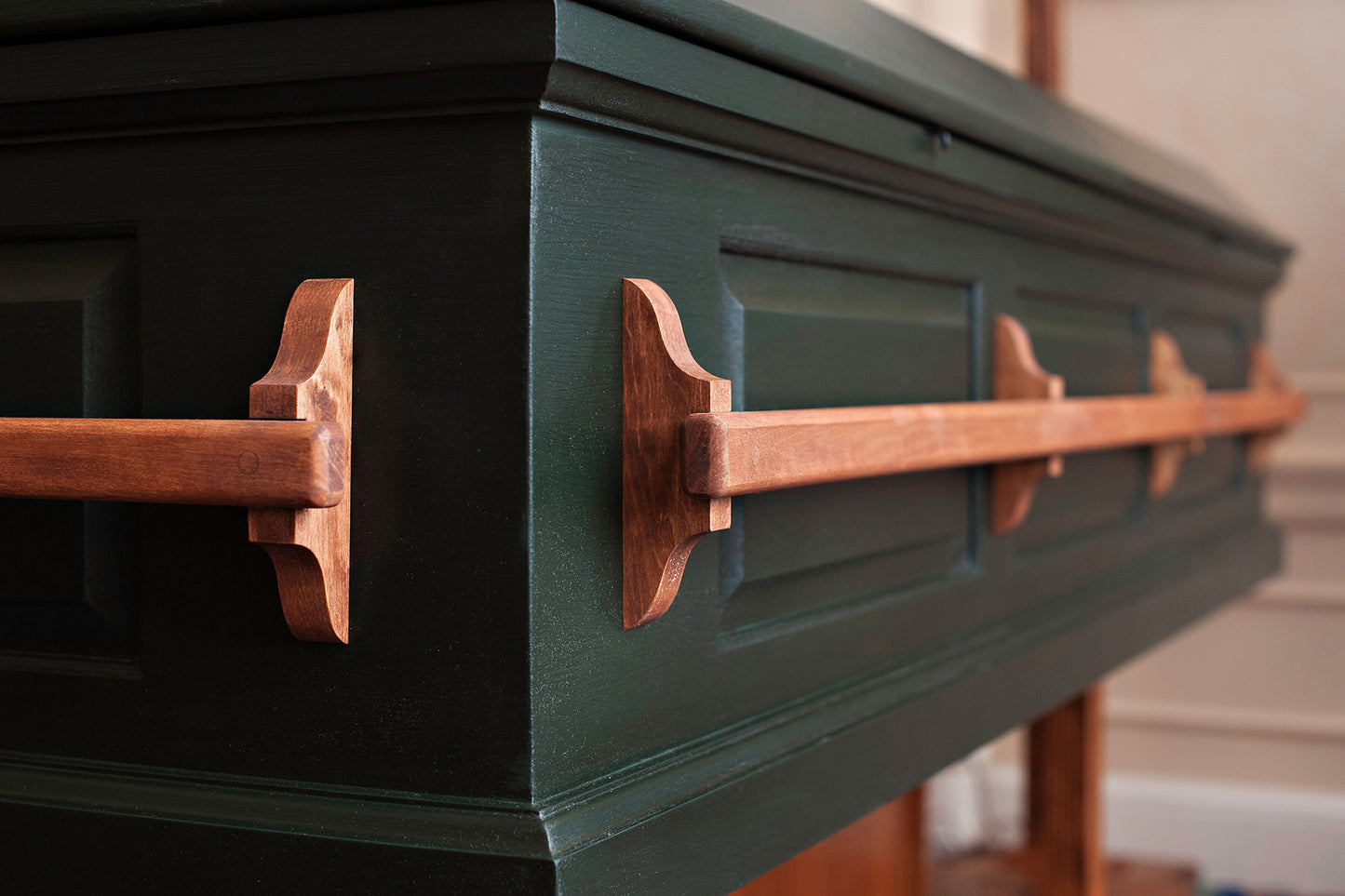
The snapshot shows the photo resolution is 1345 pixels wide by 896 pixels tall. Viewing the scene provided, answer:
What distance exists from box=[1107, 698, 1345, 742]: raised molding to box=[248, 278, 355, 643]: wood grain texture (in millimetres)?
2275

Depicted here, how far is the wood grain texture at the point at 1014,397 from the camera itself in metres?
0.89

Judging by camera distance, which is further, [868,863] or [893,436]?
[868,863]

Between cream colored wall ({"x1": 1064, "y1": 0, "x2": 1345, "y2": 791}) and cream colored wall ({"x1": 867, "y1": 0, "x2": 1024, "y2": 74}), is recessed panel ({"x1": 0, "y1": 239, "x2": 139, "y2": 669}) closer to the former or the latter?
cream colored wall ({"x1": 867, "y1": 0, "x2": 1024, "y2": 74})

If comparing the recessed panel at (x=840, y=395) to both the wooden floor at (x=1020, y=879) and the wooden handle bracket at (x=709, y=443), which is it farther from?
the wooden floor at (x=1020, y=879)

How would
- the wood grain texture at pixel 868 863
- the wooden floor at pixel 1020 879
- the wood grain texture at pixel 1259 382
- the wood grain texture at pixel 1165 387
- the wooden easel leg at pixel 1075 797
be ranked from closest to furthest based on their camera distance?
the wood grain texture at pixel 1165 387
the wood grain texture at pixel 868 863
the wood grain texture at pixel 1259 382
the wooden easel leg at pixel 1075 797
the wooden floor at pixel 1020 879

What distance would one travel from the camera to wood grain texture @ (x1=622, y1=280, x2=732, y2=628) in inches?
20.2

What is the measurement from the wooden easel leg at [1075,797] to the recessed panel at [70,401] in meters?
1.60

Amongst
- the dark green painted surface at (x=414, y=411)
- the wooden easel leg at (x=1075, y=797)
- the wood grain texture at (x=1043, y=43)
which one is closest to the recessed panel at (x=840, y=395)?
the dark green painted surface at (x=414, y=411)

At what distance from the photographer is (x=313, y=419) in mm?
460

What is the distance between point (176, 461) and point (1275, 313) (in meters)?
2.32

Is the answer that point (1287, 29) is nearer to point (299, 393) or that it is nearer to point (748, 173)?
point (748, 173)

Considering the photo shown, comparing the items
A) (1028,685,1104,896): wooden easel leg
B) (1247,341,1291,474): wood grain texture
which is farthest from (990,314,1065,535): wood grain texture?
(1028,685,1104,896): wooden easel leg

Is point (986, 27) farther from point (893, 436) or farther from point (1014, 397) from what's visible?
point (893, 436)

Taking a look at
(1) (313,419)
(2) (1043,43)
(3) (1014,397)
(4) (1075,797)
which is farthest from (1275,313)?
(1) (313,419)
